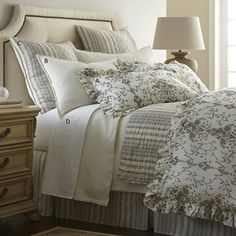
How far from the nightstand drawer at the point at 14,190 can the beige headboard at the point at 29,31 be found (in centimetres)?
70

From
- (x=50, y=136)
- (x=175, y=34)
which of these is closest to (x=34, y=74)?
(x=50, y=136)

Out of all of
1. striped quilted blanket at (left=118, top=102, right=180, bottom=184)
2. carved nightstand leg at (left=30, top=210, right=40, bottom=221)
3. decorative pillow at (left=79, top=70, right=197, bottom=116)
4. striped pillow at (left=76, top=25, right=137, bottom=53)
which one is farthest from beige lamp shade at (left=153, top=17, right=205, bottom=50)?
carved nightstand leg at (left=30, top=210, right=40, bottom=221)

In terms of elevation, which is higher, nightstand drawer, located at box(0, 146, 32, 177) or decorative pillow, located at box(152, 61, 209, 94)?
Result: decorative pillow, located at box(152, 61, 209, 94)

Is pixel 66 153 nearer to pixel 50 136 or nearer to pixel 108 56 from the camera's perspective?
pixel 50 136

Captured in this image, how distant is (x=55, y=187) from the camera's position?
3561 mm

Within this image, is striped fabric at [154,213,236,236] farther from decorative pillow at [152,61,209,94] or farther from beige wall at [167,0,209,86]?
beige wall at [167,0,209,86]

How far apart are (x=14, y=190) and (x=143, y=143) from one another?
2.29 feet

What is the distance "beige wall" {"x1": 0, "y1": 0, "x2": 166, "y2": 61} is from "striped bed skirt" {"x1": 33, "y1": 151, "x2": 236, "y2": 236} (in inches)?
51.9

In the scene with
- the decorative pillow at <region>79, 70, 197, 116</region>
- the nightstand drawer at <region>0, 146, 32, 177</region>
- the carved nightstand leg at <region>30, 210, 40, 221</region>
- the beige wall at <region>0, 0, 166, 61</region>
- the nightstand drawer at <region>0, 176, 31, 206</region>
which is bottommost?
the carved nightstand leg at <region>30, 210, 40, 221</region>

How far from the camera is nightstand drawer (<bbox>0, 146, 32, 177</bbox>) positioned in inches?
129

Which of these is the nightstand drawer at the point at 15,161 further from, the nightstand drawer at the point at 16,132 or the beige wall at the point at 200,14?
the beige wall at the point at 200,14

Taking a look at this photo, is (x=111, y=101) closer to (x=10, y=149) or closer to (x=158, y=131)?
(x=158, y=131)

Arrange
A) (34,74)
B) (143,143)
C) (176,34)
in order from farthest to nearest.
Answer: (176,34) → (34,74) → (143,143)

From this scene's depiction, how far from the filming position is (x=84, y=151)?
349 centimetres
